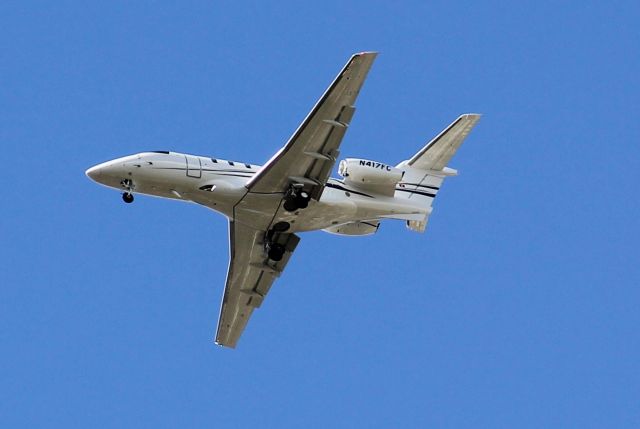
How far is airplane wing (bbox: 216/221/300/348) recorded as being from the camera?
4262 cm

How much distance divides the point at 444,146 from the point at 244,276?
31.8ft

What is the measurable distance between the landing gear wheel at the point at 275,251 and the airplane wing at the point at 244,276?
0.20 metres

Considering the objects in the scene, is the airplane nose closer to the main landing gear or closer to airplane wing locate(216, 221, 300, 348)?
airplane wing locate(216, 221, 300, 348)

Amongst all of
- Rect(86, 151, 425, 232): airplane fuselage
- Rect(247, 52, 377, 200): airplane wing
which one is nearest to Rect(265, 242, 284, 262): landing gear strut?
Rect(86, 151, 425, 232): airplane fuselage

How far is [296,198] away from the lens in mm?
39219

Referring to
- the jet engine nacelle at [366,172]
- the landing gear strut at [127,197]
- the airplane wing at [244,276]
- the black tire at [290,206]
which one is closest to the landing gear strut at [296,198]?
the black tire at [290,206]

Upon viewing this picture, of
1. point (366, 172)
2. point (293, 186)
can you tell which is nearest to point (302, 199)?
point (293, 186)

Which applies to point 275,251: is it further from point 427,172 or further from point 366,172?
point 427,172

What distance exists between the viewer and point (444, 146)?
42.4 metres

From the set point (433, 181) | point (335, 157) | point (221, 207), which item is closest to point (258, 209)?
point (221, 207)

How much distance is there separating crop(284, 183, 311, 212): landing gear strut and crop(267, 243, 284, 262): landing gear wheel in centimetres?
338

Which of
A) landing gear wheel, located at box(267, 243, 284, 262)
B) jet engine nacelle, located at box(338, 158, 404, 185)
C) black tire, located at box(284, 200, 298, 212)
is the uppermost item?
jet engine nacelle, located at box(338, 158, 404, 185)

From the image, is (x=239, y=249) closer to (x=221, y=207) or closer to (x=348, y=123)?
(x=221, y=207)

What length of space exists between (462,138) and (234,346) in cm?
1320
